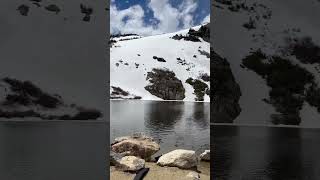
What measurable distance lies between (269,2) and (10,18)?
15.6 meters

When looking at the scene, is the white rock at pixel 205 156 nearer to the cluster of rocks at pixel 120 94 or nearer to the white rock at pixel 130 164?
the white rock at pixel 130 164

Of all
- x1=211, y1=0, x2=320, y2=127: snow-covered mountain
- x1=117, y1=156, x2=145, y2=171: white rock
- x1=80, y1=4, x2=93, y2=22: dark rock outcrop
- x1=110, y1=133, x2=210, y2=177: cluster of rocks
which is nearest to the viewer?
x1=117, y1=156, x2=145, y2=171: white rock

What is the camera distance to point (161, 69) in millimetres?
70500

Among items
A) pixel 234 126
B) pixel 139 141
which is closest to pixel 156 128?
pixel 234 126

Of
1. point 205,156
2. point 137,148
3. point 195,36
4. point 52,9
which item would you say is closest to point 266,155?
point 205,156

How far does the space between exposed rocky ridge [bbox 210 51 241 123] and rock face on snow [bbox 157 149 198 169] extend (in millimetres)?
12110

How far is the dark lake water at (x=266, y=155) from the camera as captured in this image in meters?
11.1

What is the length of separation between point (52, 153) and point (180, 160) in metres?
4.22

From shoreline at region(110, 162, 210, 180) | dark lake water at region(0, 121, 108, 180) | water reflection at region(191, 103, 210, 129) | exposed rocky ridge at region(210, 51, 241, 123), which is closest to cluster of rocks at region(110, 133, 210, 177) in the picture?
shoreline at region(110, 162, 210, 180)

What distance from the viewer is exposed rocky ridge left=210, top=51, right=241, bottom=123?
81.1ft

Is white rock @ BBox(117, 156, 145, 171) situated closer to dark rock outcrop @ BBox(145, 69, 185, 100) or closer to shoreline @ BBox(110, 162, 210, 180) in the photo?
shoreline @ BBox(110, 162, 210, 180)

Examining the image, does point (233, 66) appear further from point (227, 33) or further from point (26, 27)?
point (26, 27)

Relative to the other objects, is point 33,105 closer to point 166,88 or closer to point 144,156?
point 144,156

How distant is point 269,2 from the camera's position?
81.3 ft
